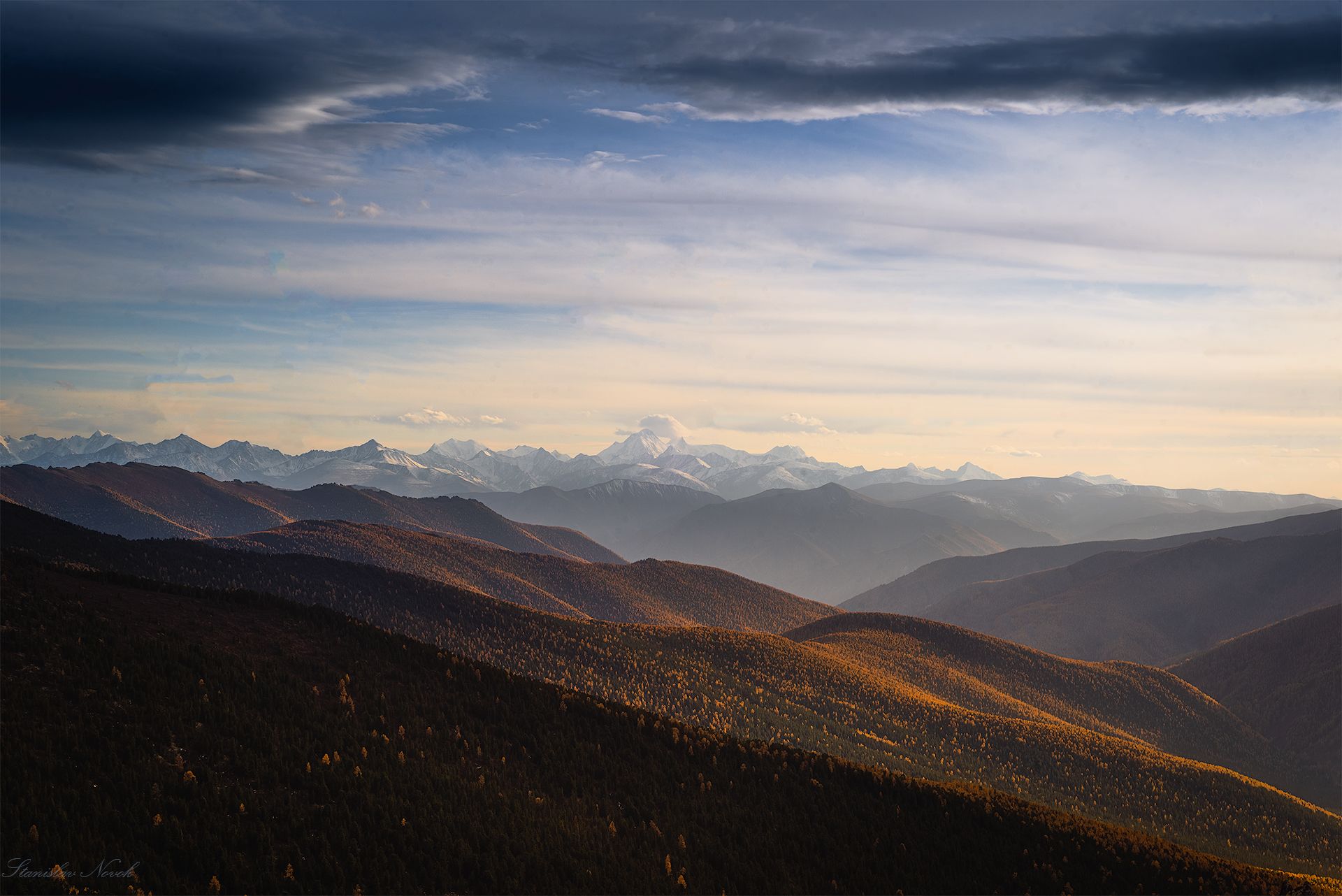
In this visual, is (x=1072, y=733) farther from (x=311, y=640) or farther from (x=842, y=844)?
(x=311, y=640)

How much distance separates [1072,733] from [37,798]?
16619cm

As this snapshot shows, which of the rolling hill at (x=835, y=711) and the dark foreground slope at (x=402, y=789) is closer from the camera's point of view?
the dark foreground slope at (x=402, y=789)

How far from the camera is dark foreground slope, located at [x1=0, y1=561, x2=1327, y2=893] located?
35281 mm

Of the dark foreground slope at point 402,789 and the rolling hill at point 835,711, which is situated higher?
the dark foreground slope at point 402,789

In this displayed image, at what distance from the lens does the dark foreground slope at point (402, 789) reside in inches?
1389

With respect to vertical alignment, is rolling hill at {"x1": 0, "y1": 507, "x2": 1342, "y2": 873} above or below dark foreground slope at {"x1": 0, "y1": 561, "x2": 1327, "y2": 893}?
below

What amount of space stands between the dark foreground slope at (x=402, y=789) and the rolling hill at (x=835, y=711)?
4590 centimetres

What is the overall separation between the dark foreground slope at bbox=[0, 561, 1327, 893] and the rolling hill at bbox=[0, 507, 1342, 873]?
4590 cm

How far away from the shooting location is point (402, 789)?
140 ft

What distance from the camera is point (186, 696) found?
45.0m

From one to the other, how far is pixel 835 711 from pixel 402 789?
382ft

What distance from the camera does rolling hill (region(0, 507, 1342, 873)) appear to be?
4818 inches

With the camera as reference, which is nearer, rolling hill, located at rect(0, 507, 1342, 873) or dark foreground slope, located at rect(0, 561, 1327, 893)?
dark foreground slope, located at rect(0, 561, 1327, 893)

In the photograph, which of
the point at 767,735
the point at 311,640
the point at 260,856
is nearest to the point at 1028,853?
the point at 260,856
